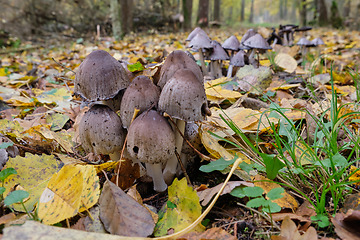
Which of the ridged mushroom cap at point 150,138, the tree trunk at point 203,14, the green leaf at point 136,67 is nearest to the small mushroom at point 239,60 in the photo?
the green leaf at point 136,67

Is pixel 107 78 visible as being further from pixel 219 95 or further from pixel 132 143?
pixel 219 95

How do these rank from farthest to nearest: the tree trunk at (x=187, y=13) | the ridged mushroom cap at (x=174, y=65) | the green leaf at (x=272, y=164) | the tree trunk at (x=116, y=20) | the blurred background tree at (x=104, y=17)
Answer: the tree trunk at (x=187, y=13)
the blurred background tree at (x=104, y=17)
the tree trunk at (x=116, y=20)
the ridged mushroom cap at (x=174, y=65)
the green leaf at (x=272, y=164)

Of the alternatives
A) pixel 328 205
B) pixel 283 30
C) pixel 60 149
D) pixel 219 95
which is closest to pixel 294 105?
pixel 219 95

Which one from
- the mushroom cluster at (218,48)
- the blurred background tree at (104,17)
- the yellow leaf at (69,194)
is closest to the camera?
the yellow leaf at (69,194)

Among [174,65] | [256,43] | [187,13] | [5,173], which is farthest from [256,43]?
[187,13]

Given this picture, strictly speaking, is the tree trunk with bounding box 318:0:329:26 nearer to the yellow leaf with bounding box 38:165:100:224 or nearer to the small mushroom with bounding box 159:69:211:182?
the small mushroom with bounding box 159:69:211:182

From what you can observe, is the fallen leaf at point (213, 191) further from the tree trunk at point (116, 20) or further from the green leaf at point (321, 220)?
the tree trunk at point (116, 20)

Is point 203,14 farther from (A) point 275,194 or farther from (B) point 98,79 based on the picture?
(A) point 275,194
